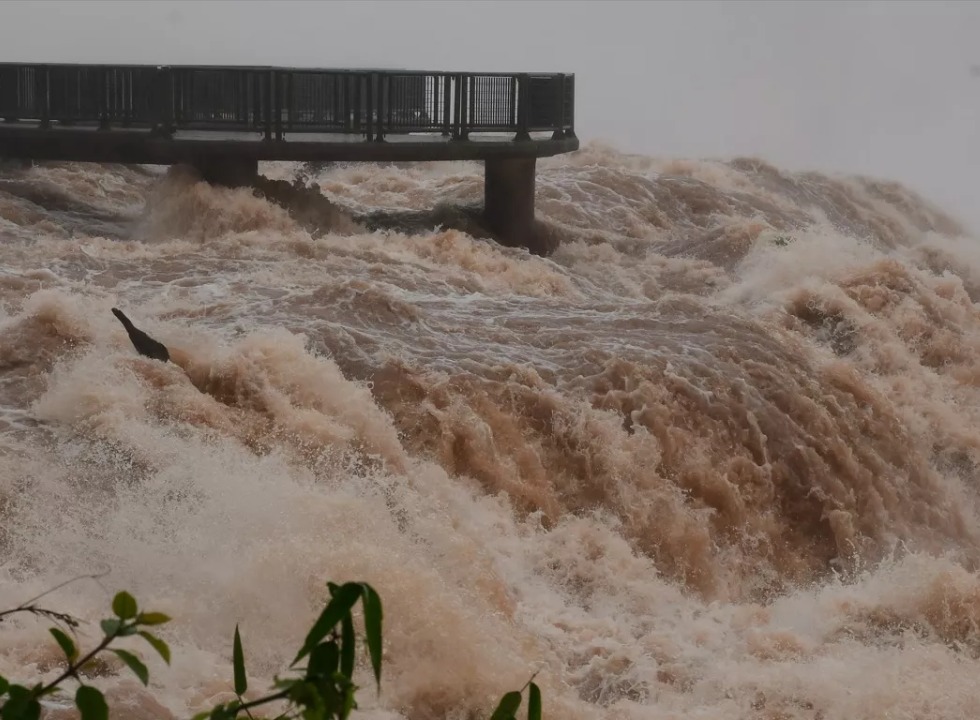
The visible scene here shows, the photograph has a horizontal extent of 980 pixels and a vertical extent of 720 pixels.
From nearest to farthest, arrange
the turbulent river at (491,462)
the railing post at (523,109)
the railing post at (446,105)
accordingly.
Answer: the turbulent river at (491,462), the railing post at (446,105), the railing post at (523,109)

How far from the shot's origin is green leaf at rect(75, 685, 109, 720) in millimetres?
1041

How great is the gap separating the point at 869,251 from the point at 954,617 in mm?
8168

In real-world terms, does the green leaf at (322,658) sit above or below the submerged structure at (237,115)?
above

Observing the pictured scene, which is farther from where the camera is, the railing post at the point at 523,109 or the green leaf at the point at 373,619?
the railing post at the point at 523,109

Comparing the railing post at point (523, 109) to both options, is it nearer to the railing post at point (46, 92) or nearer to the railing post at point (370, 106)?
the railing post at point (370, 106)

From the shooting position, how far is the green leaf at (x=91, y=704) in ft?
3.42

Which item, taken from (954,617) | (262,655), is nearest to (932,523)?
(954,617)

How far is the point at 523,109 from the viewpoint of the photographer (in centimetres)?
1501

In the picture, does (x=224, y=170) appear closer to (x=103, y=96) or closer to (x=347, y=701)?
(x=103, y=96)

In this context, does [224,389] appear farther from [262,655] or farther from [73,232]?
[73,232]

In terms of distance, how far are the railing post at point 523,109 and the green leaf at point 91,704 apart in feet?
46.1

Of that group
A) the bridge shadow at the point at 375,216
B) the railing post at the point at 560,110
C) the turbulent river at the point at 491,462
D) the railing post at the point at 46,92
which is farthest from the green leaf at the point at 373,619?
the railing post at the point at 560,110

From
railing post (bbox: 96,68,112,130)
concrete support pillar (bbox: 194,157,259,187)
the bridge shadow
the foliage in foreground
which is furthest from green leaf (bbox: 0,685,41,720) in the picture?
railing post (bbox: 96,68,112,130)

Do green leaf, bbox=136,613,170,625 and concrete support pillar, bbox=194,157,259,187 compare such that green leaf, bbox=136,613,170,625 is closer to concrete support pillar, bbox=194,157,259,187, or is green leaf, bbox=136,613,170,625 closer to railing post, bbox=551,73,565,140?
concrete support pillar, bbox=194,157,259,187
